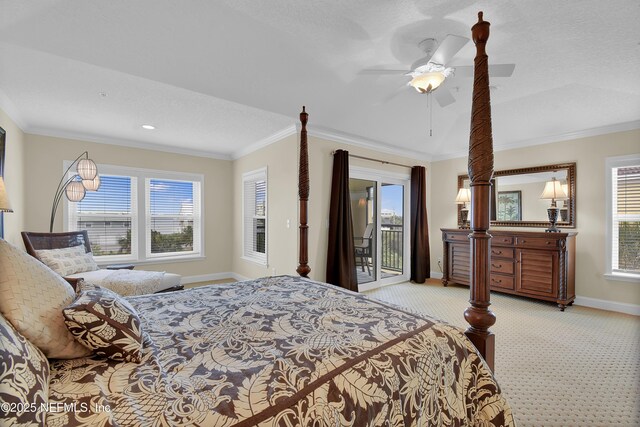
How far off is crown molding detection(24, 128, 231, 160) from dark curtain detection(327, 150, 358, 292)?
261cm

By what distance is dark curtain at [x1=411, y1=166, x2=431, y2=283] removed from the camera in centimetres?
538

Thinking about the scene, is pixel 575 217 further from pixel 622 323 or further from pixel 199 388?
pixel 199 388

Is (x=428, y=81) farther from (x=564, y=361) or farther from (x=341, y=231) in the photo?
(x=564, y=361)

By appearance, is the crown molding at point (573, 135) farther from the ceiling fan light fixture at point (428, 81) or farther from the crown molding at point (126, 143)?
the crown molding at point (126, 143)

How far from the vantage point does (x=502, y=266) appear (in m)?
4.33

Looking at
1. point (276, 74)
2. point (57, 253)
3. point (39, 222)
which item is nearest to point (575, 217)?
point (276, 74)

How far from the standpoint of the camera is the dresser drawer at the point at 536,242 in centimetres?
383

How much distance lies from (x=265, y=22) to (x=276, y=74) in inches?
26.8

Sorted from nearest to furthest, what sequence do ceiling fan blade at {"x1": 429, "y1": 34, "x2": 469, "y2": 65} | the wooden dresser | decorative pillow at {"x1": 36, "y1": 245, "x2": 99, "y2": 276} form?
ceiling fan blade at {"x1": 429, "y1": 34, "x2": 469, "y2": 65} < decorative pillow at {"x1": 36, "y1": 245, "x2": 99, "y2": 276} < the wooden dresser

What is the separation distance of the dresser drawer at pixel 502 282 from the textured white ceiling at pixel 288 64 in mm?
2218

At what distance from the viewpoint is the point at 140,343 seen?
108cm

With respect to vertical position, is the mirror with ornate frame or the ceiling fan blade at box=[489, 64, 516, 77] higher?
the ceiling fan blade at box=[489, 64, 516, 77]

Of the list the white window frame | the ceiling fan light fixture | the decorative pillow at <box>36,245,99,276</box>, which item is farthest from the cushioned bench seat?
the ceiling fan light fixture

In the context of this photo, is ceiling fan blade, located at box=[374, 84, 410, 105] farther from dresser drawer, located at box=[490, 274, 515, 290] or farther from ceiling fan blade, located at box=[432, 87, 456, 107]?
dresser drawer, located at box=[490, 274, 515, 290]
